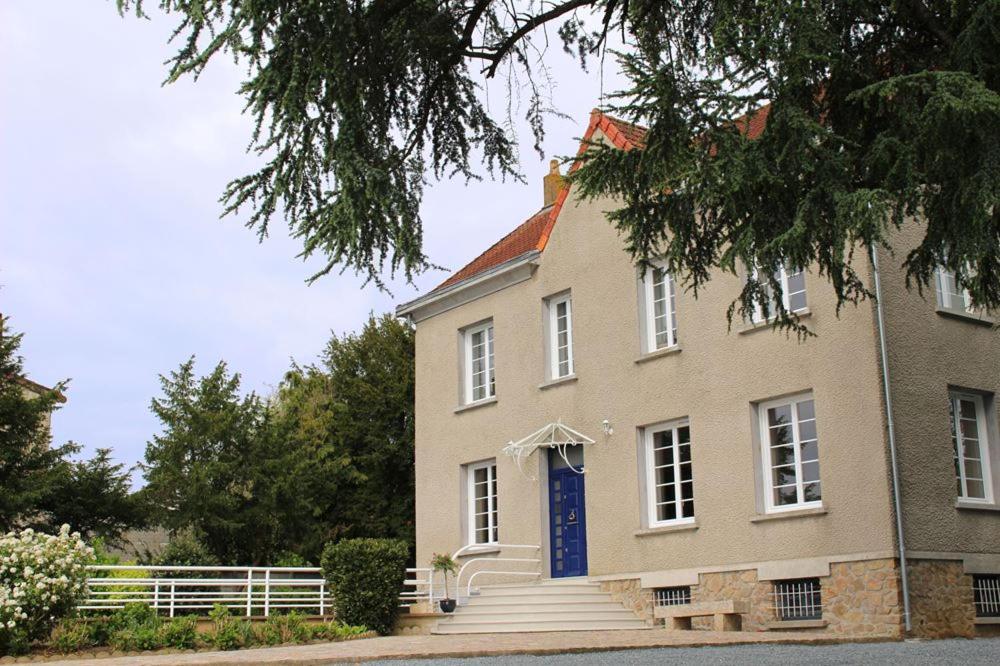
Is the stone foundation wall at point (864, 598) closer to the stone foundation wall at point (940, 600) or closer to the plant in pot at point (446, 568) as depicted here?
the stone foundation wall at point (940, 600)

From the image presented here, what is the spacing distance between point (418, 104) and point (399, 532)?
81.7 feet

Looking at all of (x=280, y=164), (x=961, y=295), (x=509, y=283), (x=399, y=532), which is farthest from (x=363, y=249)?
(x=399, y=532)

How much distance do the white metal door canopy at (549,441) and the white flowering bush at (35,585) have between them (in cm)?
832

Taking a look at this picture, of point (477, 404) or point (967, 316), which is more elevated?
point (967, 316)

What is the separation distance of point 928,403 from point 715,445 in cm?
328

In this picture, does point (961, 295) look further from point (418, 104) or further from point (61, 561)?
point (61, 561)

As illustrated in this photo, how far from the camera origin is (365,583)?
18734 mm

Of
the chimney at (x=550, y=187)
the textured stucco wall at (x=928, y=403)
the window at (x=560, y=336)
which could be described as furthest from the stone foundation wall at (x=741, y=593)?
the chimney at (x=550, y=187)

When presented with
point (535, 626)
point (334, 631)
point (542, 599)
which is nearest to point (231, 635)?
point (334, 631)

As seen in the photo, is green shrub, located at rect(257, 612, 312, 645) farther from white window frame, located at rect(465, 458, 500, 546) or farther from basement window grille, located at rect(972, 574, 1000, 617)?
basement window grille, located at rect(972, 574, 1000, 617)

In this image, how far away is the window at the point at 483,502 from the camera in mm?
22828

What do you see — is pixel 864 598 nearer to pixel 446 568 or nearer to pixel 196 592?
pixel 446 568

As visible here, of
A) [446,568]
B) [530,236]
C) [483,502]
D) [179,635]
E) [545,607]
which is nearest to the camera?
[179,635]

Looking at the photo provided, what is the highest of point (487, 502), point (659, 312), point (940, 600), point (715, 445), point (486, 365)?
point (659, 312)
